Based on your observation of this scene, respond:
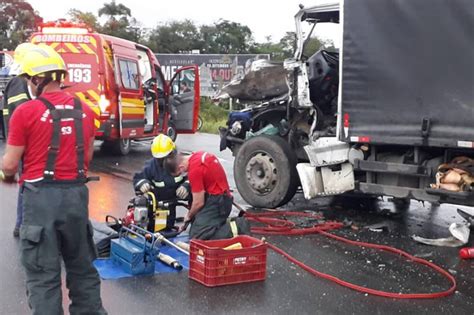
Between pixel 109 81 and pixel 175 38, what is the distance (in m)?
42.1

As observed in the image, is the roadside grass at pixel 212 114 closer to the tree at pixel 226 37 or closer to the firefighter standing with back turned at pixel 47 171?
the firefighter standing with back turned at pixel 47 171

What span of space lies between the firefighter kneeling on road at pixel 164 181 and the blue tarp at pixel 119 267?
507mm

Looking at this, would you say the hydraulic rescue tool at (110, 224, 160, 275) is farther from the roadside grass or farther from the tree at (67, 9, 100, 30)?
the tree at (67, 9, 100, 30)

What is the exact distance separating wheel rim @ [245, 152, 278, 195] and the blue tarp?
95.5 inches

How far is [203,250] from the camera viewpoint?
17.3ft

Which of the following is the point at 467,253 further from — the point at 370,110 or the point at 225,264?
the point at 225,264

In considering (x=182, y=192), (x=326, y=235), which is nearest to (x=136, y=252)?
(x=182, y=192)

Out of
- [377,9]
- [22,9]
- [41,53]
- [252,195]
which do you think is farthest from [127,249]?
[22,9]

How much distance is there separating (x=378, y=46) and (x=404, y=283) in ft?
9.13

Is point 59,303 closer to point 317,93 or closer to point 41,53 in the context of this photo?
point 41,53

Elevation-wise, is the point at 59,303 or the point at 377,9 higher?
the point at 377,9

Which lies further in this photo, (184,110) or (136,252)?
(184,110)

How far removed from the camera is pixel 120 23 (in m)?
50.9

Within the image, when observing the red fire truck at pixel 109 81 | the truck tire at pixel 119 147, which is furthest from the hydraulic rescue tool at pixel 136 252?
the truck tire at pixel 119 147
